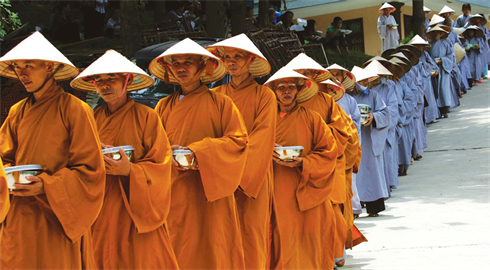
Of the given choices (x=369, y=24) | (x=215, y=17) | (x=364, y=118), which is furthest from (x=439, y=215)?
(x=369, y=24)

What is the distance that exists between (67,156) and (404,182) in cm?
887

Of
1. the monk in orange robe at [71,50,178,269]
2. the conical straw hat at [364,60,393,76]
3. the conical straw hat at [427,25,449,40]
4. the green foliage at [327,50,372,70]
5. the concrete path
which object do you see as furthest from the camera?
the green foliage at [327,50,372,70]

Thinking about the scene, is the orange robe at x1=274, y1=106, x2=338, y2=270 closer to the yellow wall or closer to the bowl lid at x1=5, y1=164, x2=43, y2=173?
the bowl lid at x1=5, y1=164, x2=43, y2=173

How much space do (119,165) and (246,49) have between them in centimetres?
166

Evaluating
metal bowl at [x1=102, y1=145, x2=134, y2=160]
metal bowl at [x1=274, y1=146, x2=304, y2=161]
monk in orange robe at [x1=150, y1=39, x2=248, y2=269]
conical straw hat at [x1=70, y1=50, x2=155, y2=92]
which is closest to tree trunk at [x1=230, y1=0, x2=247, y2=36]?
metal bowl at [x1=274, y1=146, x2=304, y2=161]

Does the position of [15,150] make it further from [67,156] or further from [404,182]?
[404,182]

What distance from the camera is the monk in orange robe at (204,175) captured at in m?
5.51

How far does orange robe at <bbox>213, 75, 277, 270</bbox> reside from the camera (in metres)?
5.91

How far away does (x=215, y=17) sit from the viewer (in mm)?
13375

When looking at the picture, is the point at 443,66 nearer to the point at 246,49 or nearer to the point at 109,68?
the point at 246,49

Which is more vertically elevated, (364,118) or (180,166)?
(180,166)

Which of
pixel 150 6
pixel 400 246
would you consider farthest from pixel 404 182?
pixel 150 6

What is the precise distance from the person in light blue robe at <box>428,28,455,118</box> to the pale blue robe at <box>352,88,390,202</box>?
6.97 meters

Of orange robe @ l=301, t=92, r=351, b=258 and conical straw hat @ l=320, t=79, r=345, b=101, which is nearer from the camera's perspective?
orange robe @ l=301, t=92, r=351, b=258
